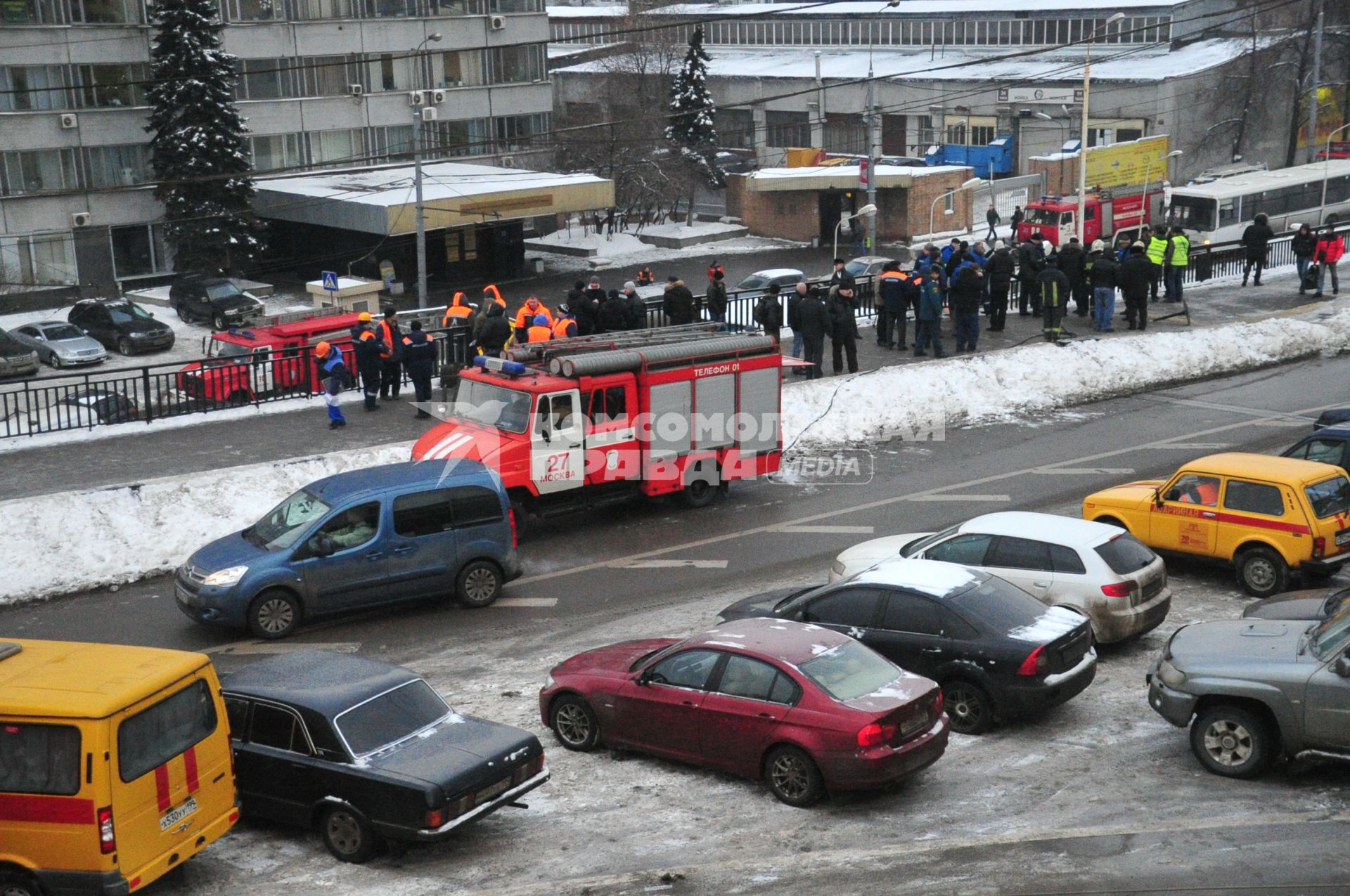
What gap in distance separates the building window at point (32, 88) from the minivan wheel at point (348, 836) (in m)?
48.1

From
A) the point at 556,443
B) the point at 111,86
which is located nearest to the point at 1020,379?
the point at 556,443

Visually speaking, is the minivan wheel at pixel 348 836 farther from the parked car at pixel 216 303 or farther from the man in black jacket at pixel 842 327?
the parked car at pixel 216 303

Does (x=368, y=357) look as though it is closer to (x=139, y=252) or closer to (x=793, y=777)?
(x=793, y=777)

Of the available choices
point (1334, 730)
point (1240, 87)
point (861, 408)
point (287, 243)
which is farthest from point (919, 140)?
point (1334, 730)

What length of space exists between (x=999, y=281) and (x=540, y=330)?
10.7 metres

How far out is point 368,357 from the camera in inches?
915

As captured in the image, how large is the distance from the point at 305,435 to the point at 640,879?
14311 millimetres

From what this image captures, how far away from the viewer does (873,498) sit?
19.9 meters

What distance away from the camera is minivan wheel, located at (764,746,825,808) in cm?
1039

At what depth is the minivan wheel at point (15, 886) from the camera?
894 centimetres

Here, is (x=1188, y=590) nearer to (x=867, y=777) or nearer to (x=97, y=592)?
(x=867, y=777)

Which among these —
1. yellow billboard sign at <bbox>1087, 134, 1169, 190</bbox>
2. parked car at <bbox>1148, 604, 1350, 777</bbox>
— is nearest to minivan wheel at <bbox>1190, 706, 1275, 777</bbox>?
parked car at <bbox>1148, 604, 1350, 777</bbox>

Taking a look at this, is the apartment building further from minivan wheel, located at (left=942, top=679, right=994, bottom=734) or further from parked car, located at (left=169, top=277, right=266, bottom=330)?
minivan wheel, located at (left=942, top=679, right=994, bottom=734)

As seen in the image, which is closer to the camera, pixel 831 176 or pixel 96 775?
pixel 96 775
